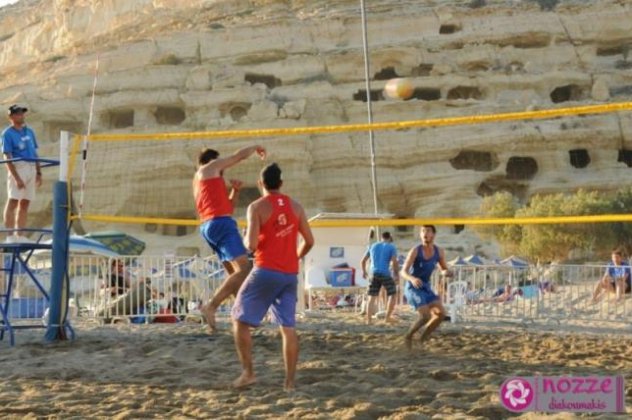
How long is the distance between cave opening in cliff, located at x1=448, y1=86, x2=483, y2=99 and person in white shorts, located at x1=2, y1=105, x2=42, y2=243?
31.5 metres

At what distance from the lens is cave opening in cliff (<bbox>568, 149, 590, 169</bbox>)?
129 feet

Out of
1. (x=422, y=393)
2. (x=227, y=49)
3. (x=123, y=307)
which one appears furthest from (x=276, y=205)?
(x=227, y=49)

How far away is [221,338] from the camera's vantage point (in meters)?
10.5

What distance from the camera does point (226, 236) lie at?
9.40 m

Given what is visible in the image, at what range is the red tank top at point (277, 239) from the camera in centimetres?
740

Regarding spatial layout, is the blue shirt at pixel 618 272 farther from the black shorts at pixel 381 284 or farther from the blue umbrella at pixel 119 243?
the blue umbrella at pixel 119 243

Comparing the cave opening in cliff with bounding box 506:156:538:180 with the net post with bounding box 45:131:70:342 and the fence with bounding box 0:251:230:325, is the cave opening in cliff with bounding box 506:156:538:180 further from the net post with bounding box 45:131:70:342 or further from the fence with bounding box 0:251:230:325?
the net post with bounding box 45:131:70:342

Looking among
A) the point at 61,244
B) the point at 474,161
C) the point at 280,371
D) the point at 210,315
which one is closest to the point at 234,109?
the point at 474,161

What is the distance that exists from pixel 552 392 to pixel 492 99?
35345 millimetres

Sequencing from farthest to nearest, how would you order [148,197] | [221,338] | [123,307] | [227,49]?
[227,49] → [148,197] → [123,307] → [221,338]

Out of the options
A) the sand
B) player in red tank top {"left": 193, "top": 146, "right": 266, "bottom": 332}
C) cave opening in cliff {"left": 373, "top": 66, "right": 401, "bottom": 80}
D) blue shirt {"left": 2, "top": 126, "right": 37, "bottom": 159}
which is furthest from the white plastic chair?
cave opening in cliff {"left": 373, "top": 66, "right": 401, "bottom": 80}

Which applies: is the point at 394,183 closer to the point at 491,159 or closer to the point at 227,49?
the point at 491,159

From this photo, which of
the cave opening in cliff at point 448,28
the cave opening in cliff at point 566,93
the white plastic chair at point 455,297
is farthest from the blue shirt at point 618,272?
the cave opening in cliff at point 448,28

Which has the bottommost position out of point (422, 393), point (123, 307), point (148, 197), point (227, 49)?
point (422, 393)
